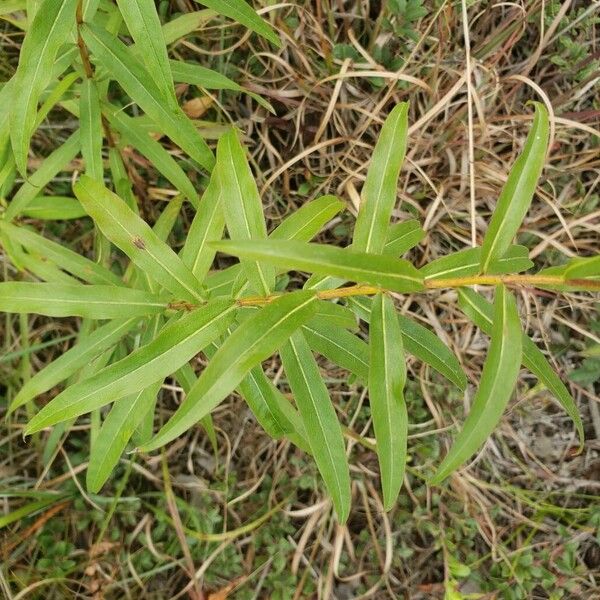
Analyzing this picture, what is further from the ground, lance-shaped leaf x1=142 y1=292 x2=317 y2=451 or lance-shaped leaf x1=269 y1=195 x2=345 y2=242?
lance-shaped leaf x1=269 y1=195 x2=345 y2=242

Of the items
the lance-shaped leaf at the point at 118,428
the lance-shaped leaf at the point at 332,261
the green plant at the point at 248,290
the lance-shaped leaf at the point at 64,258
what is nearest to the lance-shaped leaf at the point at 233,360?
the green plant at the point at 248,290

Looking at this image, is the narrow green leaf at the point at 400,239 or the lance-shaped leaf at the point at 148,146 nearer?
the narrow green leaf at the point at 400,239

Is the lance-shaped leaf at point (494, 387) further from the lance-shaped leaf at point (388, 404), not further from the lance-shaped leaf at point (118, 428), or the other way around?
the lance-shaped leaf at point (118, 428)

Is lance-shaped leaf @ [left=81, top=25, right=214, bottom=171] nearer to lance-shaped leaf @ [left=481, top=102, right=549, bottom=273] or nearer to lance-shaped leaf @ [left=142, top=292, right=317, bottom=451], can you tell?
lance-shaped leaf @ [left=142, top=292, right=317, bottom=451]

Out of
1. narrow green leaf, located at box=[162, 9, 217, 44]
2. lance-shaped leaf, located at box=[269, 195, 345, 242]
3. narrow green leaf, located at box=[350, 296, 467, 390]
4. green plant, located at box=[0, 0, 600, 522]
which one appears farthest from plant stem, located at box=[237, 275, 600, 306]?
narrow green leaf, located at box=[162, 9, 217, 44]

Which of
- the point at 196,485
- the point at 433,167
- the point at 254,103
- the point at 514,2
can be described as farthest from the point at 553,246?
the point at 196,485

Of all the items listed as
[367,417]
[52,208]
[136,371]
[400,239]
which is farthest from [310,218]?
[367,417]
